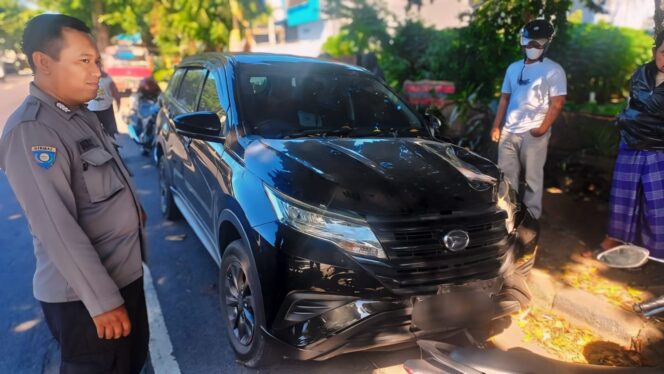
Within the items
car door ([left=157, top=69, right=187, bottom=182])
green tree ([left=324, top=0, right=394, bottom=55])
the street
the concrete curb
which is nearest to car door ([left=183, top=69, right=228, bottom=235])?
car door ([left=157, top=69, right=187, bottom=182])

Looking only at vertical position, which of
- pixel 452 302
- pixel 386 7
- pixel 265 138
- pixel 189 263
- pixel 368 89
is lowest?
pixel 189 263

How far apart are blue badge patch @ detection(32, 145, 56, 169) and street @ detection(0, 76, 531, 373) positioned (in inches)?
57.4

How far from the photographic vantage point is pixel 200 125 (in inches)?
125

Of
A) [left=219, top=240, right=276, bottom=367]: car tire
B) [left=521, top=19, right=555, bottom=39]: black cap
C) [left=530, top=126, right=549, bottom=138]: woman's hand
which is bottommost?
[left=219, top=240, right=276, bottom=367]: car tire

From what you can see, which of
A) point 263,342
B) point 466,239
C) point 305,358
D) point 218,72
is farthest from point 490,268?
point 218,72

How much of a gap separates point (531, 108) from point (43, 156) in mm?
3962

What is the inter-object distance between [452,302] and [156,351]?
1.91 meters

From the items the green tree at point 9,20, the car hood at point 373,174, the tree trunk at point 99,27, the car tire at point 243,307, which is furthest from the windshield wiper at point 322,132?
the green tree at point 9,20

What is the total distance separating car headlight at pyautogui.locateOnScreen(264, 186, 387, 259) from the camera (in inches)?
90.2

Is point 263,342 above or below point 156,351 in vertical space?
above

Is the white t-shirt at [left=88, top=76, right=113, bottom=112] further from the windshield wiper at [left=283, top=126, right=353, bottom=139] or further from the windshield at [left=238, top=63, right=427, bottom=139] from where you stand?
the windshield wiper at [left=283, top=126, right=353, bottom=139]

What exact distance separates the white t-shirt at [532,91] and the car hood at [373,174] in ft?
4.88

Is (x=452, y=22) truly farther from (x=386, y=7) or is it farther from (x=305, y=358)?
(x=305, y=358)

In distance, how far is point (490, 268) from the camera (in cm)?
254
